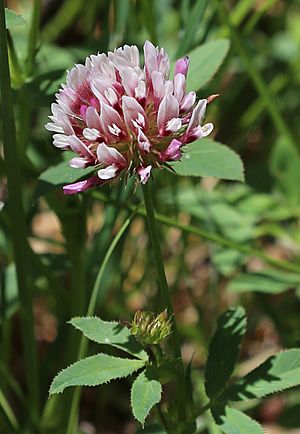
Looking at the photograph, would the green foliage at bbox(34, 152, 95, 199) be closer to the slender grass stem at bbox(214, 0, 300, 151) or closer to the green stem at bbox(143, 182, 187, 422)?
the green stem at bbox(143, 182, 187, 422)

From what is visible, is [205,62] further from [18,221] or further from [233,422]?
[233,422]

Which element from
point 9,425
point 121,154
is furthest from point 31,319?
point 121,154

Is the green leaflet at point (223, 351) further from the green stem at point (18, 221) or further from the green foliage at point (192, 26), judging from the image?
the green foliage at point (192, 26)

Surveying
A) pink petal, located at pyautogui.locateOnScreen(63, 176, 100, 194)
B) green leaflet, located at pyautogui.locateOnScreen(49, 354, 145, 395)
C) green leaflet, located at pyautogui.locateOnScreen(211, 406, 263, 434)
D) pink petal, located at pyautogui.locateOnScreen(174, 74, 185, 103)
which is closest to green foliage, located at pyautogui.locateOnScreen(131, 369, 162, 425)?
green leaflet, located at pyautogui.locateOnScreen(49, 354, 145, 395)

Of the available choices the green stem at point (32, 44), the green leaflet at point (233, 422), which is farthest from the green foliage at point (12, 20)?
the green leaflet at point (233, 422)

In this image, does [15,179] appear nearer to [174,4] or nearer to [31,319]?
[31,319]

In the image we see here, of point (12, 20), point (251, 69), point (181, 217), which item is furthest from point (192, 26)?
point (181, 217)
